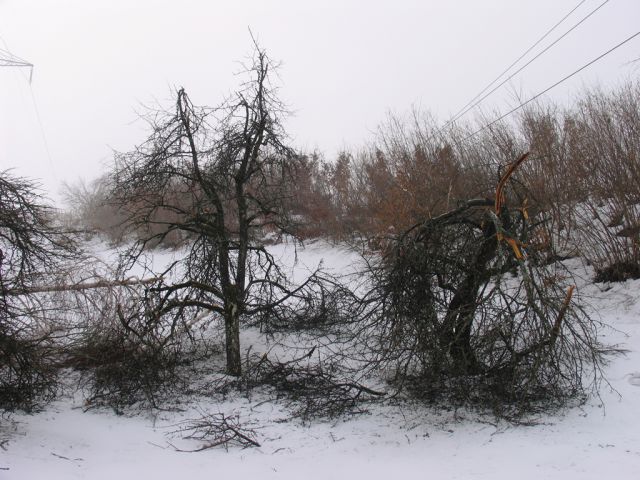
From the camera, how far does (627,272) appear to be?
10.6 meters

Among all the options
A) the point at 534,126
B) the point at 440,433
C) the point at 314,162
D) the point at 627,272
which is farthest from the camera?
the point at 314,162

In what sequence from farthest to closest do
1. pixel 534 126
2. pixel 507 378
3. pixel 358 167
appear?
pixel 358 167 → pixel 534 126 → pixel 507 378

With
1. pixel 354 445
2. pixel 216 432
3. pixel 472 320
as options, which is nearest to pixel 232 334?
pixel 216 432

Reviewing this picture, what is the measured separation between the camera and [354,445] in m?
6.35

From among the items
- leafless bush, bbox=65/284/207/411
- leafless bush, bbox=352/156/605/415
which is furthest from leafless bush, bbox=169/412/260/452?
leafless bush, bbox=352/156/605/415

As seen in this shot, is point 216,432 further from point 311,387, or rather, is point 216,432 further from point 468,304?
point 468,304

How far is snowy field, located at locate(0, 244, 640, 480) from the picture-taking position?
523 centimetres

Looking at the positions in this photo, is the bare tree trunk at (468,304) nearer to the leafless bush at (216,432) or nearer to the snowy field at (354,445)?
the snowy field at (354,445)

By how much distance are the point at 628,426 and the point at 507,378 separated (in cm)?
164

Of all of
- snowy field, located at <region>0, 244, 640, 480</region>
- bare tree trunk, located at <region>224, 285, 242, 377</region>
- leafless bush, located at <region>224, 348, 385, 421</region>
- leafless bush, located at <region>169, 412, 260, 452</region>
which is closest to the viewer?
snowy field, located at <region>0, 244, 640, 480</region>

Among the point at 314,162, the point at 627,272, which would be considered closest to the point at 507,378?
the point at 627,272

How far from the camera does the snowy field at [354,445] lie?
5230 millimetres

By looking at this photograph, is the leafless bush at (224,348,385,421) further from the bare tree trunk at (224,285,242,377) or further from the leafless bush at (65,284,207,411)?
the leafless bush at (65,284,207,411)

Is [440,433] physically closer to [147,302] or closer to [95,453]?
[95,453]
